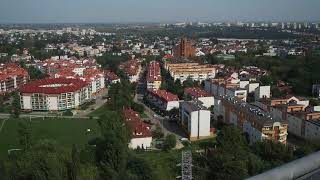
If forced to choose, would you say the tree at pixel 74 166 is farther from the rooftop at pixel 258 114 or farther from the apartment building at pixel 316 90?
the apartment building at pixel 316 90

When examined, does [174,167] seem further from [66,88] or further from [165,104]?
[66,88]

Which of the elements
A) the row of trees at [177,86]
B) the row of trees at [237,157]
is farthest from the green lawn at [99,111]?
the row of trees at [237,157]

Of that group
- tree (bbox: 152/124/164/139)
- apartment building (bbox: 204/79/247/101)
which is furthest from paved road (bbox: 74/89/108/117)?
apartment building (bbox: 204/79/247/101)

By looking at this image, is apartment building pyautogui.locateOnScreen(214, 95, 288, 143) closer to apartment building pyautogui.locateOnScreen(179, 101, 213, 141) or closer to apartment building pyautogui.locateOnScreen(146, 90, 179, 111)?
apartment building pyautogui.locateOnScreen(179, 101, 213, 141)

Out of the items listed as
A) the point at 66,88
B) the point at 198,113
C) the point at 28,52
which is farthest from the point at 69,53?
the point at 198,113

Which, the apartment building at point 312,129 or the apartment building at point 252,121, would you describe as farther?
the apartment building at point 312,129

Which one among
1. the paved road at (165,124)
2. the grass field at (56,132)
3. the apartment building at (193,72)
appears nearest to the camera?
the grass field at (56,132)
